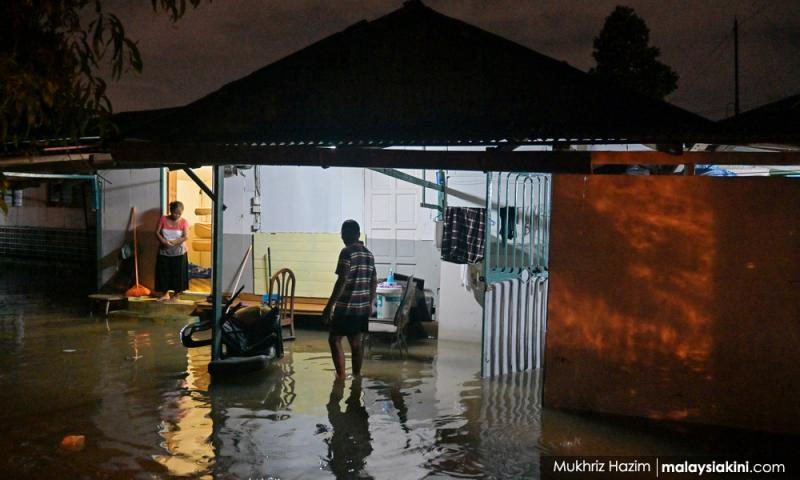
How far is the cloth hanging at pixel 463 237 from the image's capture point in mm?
10016

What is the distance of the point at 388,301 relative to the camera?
11.2 m

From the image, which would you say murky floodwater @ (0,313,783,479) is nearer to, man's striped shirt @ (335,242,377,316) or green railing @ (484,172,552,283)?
man's striped shirt @ (335,242,377,316)

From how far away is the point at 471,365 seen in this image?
1012cm

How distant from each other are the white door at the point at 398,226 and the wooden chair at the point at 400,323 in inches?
45.7

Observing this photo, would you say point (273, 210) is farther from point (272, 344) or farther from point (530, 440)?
point (530, 440)

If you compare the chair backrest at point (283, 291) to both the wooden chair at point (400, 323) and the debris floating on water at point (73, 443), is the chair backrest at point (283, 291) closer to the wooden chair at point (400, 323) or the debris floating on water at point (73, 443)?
the wooden chair at point (400, 323)

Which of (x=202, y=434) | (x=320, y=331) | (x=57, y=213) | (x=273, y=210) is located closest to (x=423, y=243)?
(x=320, y=331)

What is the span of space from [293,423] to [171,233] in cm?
801

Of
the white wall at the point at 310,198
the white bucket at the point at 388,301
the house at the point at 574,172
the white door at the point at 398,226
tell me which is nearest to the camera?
the house at the point at 574,172

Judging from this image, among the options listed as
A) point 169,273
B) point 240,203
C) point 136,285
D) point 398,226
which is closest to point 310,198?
point 240,203

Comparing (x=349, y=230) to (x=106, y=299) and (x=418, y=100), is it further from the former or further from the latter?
(x=106, y=299)

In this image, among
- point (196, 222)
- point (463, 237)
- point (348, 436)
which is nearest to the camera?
point (348, 436)

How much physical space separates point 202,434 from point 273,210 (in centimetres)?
775

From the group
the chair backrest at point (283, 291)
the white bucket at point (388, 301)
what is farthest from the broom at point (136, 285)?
the white bucket at point (388, 301)
